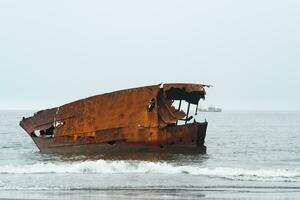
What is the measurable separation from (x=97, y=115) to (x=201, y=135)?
4843 mm

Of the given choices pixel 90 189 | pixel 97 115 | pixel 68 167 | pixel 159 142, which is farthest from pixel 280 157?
pixel 90 189

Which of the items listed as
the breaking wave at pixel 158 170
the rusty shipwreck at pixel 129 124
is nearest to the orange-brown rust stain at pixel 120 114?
the rusty shipwreck at pixel 129 124

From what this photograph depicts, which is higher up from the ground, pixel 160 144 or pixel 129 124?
pixel 129 124

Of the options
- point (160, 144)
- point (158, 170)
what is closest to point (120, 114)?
point (160, 144)

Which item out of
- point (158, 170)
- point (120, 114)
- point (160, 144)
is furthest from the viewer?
point (160, 144)

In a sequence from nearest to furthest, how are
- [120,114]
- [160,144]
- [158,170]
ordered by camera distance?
[158,170]
[120,114]
[160,144]

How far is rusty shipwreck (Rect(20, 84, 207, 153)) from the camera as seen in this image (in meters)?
23.4

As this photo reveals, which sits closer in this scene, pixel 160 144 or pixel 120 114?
pixel 120 114

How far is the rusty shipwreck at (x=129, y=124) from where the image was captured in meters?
23.4

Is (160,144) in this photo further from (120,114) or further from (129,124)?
(120,114)

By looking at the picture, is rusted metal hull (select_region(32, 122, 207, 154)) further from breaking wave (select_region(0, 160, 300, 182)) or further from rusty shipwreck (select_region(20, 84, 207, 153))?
breaking wave (select_region(0, 160, 300, 182))

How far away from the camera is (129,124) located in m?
23.5

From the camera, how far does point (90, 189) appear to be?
14.0 m

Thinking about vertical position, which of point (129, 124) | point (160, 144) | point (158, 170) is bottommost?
point (158, 170)
